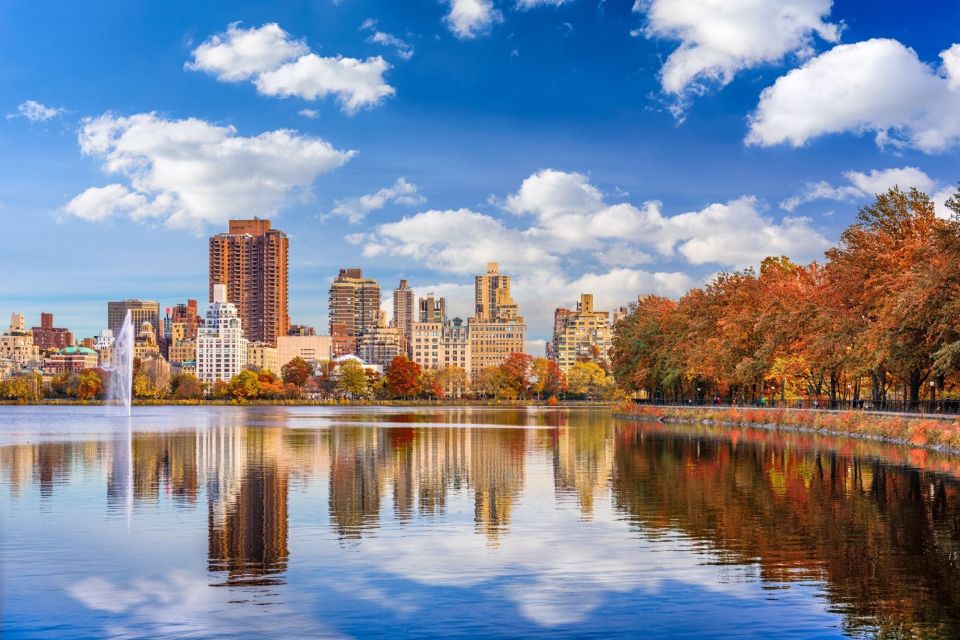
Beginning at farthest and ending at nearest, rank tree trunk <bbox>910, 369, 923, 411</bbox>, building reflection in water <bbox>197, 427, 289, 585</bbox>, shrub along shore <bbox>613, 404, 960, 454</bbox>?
tree trunk <bbox>910, 369, 923, 411</bbox> < shrub along shore <bbox>613, 404, 960, 454</bbox> < building reflection in water <bbox>197, 427, 289, 585</bbox>

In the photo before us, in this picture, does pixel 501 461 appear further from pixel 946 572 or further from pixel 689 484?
pixel 946 572

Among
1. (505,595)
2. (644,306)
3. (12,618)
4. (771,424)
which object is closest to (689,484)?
(505,595)

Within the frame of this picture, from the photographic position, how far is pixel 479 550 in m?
23.1

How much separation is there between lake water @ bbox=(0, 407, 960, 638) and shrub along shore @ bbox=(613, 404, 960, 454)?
24.8 feet

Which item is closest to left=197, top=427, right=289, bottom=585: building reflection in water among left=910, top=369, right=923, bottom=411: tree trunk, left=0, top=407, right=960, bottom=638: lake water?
left=0, top=407, right=960, bottom=638: lake water

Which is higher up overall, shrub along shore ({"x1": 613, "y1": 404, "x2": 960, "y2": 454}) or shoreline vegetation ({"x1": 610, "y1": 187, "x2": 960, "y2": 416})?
shoreline vegetation ({"x1": 610, "y1": 187, "x2": 960, "y2": 416})

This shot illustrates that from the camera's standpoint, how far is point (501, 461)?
47.9 metres

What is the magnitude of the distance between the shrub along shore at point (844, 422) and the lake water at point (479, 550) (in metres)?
7.54

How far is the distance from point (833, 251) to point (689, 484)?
44871 millimetres

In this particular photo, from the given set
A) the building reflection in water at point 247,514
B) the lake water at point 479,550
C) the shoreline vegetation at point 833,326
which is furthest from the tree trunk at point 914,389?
the building reflection in water at point 247,514

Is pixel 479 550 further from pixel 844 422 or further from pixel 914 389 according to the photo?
pixel 844 422

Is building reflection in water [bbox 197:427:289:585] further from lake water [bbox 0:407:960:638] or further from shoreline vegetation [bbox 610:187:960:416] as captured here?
shoreline vegetation [bbox 610:187:960:416]

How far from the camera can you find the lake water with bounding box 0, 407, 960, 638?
667 inches

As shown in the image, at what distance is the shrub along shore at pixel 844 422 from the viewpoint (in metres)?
52.3
